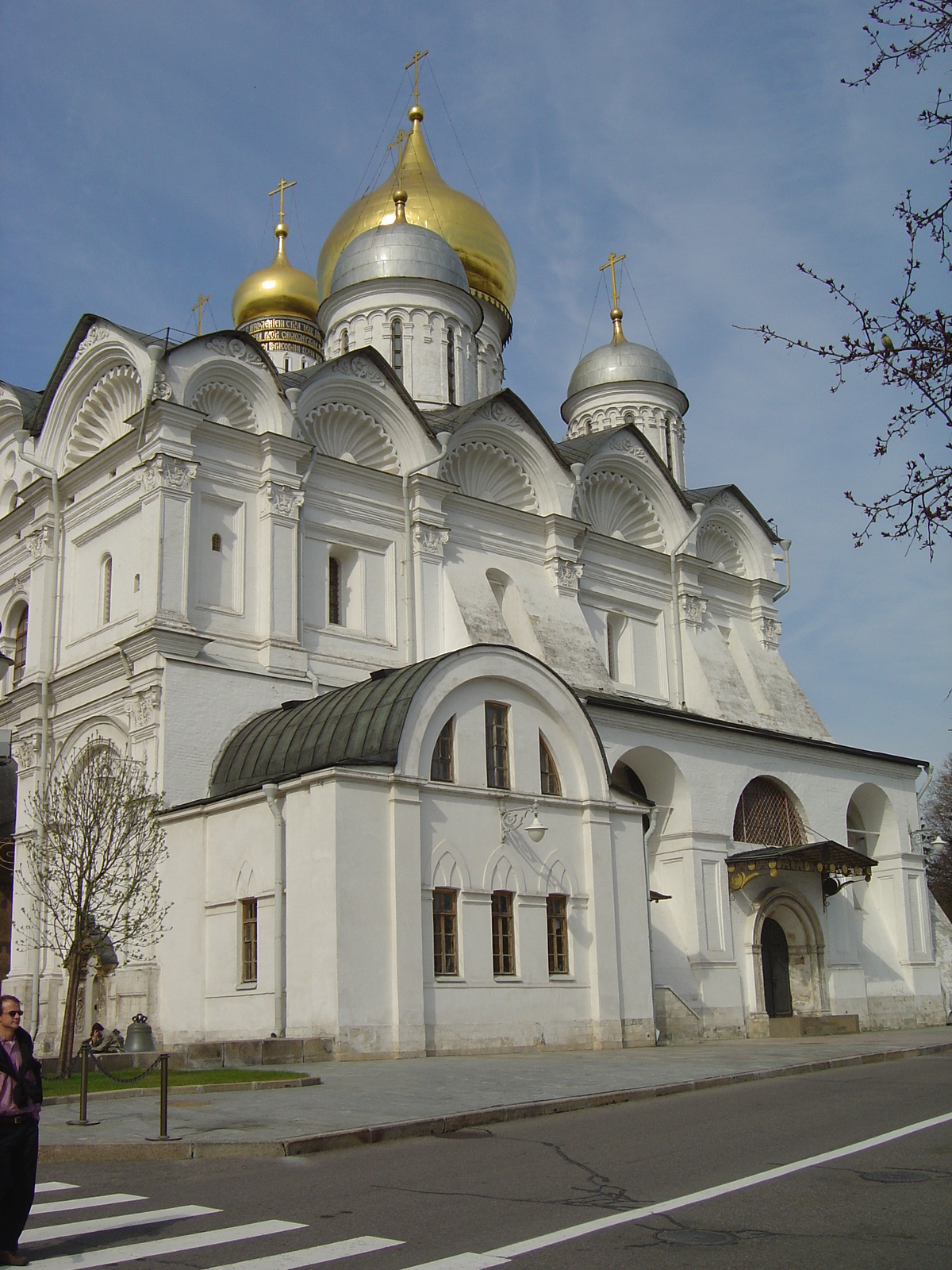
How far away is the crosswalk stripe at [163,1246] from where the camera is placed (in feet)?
20.0

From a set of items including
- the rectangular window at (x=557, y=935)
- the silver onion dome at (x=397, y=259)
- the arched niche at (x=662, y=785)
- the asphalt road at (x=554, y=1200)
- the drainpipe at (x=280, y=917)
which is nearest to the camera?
the asphalt road at (x=554, y=1200)

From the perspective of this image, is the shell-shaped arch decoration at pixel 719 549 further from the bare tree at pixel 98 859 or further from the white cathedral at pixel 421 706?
the bare tree at pixel 98 859

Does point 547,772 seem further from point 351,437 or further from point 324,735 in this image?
point 351,437

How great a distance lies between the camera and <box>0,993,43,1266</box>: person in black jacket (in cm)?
629

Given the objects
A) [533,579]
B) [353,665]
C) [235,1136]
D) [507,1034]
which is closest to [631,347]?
[533,579]

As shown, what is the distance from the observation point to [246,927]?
18719 millimetres

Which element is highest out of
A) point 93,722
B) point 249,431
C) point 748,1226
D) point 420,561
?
point 249,431

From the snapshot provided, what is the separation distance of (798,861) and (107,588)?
14.3 m

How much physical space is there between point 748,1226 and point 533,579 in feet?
74.6

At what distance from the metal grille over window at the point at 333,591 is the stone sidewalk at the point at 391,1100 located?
32.6 ft

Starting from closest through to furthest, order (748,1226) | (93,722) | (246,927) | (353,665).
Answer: (748,1226) < (246,927) < (93,722) < (353,665)

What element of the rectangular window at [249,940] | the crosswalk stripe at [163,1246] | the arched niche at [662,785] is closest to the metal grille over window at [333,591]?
the arched niche at [662,785]

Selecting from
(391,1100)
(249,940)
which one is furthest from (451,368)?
(391,1100)

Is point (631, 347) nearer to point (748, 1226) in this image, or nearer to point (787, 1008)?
point (787, 1008)
